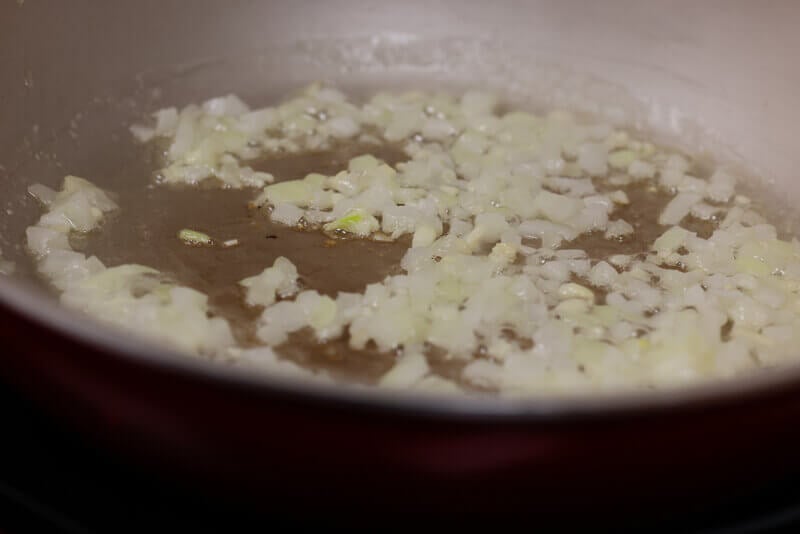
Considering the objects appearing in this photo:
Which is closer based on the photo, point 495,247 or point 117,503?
point 117,503

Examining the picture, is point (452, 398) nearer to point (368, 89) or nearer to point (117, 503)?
point (117, 503)

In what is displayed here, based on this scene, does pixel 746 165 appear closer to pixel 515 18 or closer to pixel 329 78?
pixel 515 18

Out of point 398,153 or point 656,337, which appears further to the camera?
point 398,153

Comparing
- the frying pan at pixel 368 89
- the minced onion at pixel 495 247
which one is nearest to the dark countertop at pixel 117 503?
the frying pan at pixel 368 89

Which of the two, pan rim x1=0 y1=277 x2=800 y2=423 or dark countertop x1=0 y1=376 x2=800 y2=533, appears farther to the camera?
dark countertop x1=0 y1=376 x2=800 y2=533

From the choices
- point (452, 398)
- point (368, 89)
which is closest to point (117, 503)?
point (452, 398)

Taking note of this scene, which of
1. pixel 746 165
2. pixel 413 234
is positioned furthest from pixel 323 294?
pixel 746 165

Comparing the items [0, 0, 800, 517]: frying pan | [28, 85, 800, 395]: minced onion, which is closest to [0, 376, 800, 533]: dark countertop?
[0, 0, 800, 517]: frying pan

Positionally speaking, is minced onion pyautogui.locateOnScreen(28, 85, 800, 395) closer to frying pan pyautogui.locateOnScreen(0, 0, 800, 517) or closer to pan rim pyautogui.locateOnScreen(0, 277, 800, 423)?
frying pan pyautogui.locateOnScreen(0, 0, 800, 517)
